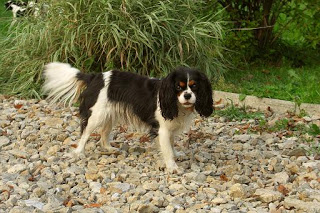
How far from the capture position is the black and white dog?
4473 millimetres

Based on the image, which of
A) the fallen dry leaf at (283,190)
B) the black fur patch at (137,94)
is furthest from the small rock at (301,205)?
the black fur patch at (137,94)

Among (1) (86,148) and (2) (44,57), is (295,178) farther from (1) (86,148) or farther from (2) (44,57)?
(2) (44,57)

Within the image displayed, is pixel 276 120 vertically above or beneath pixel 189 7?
beneath

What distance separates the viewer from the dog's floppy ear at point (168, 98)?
4.45 meters

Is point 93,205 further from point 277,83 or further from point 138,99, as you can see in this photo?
point 277,83

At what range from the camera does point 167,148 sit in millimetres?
4715

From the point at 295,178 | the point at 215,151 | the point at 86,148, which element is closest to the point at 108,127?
the point at 86,148

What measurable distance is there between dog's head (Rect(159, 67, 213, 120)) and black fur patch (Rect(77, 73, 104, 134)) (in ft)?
2.20

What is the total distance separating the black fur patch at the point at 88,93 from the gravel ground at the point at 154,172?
33cm

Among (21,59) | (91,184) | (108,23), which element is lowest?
(91,184)

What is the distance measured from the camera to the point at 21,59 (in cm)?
752

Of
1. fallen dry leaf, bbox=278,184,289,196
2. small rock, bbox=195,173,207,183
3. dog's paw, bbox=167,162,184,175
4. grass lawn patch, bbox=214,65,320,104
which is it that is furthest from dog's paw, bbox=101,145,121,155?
grass lawn patch, bbox=214,65,320,104

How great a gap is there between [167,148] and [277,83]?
118 inches

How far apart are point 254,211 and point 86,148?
198 centimetres
